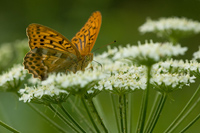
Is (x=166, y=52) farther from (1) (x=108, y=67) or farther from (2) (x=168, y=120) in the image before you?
(2) (x=168, y=120)

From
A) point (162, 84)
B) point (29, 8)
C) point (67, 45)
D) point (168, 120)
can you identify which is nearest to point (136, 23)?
point (29, 8)

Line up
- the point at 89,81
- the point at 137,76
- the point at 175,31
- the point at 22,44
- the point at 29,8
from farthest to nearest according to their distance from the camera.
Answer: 1. the point at 29,8
2. the point at 22,44
3. the point at 175,31
4. the point at 137,76
5. the point at 89,81

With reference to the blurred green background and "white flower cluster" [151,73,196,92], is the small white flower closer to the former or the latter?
"white flower cluster" [151,73,196,92]

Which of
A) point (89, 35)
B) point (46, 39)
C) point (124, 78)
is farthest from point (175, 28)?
point (46, 39)

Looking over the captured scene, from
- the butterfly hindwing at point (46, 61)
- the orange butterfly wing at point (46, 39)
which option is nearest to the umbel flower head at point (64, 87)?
the butterfly hindwing at point (46, 61)

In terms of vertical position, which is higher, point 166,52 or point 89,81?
point 166,52

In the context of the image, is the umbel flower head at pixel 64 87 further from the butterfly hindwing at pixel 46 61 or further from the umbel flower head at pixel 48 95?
the butterfly hindwing at pixel 46 61

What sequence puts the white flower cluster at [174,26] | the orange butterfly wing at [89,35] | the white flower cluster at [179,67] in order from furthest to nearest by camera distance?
the white flower cluster at [174,26] < the orange butterfly wing at [89,35] < the white flower cluster at [179,67]
